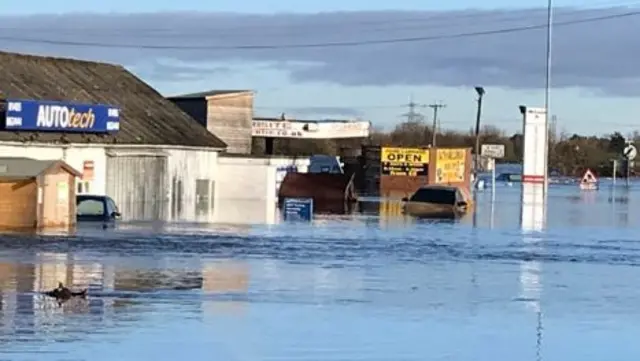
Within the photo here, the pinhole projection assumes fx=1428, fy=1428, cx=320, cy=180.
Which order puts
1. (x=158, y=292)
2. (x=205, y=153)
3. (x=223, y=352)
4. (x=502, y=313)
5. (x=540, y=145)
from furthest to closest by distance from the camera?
(x=540, y=145)
(x=205, y=153)
(x=158, y=292)
(x=502, y=313)
(x=223, y=352)

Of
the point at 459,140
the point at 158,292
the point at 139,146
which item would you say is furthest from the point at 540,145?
the point at 459,140

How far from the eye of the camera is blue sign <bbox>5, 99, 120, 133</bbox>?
52.4 meters

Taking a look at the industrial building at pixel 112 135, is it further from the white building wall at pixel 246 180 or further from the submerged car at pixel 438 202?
the submerged car at pixel 438 202

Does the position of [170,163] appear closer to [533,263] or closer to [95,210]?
[95,210]

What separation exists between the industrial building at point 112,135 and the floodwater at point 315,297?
13716 mm

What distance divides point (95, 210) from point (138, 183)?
1444cm

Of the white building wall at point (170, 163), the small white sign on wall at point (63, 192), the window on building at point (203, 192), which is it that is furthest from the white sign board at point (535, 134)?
the small white sign on wall at point (63, 192)

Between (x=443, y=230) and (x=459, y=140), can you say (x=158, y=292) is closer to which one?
(x=443, y=230)

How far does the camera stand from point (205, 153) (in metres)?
66.9

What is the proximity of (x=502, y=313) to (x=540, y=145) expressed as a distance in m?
57.4

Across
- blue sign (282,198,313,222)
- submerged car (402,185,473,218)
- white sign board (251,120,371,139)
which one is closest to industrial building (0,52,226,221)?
blue sign (282,198,313,222)

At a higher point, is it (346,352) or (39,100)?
(39,100)

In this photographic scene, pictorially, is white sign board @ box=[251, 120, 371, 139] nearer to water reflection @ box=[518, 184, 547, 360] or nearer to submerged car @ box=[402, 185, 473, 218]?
water reflection @ box=[518, 184, 547, 360]

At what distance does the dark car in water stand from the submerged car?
18946mm
